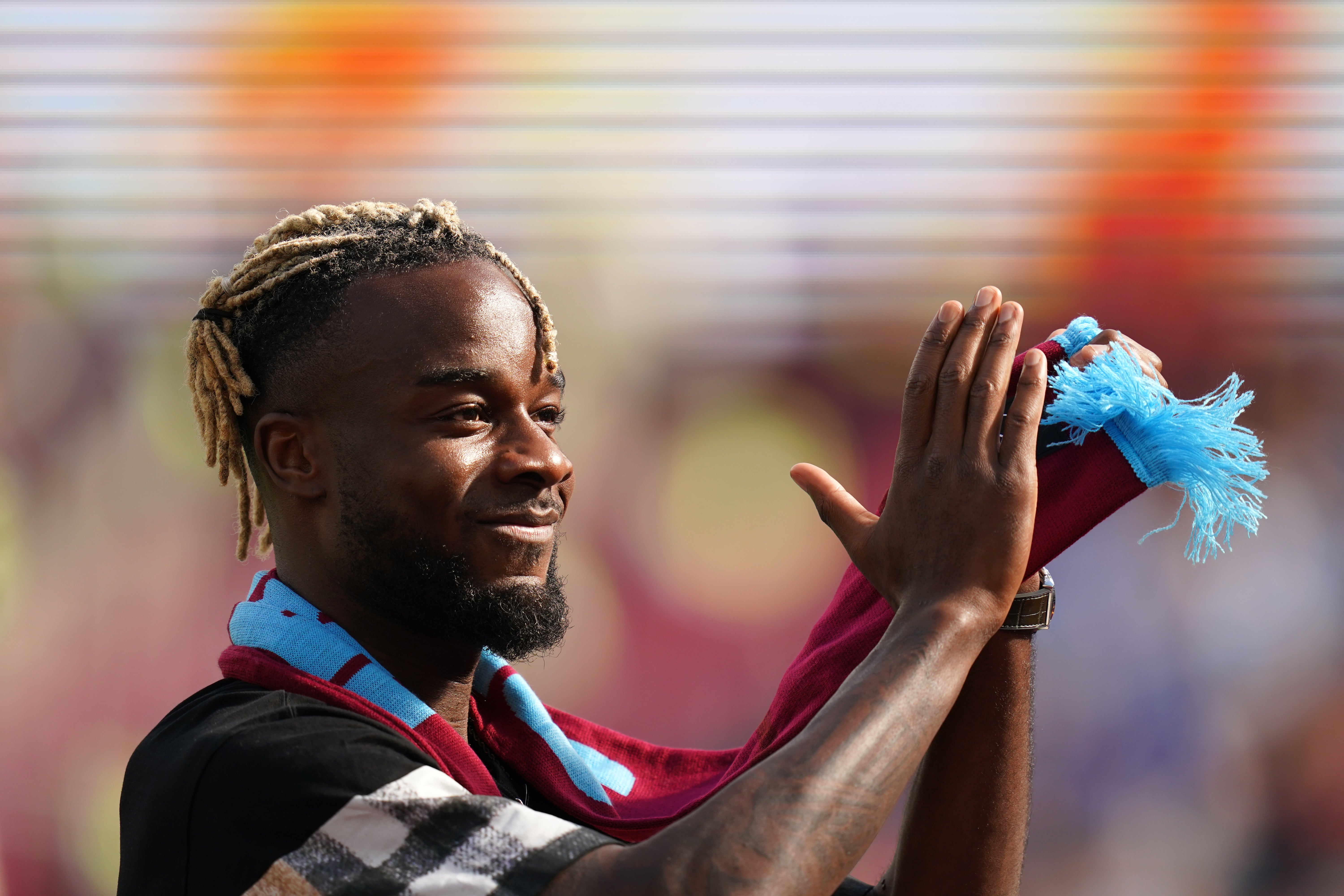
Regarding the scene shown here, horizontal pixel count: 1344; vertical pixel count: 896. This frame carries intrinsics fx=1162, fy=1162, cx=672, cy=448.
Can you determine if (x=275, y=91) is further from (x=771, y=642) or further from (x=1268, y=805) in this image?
(x=1268, y=805)

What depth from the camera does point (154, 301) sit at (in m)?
4.69

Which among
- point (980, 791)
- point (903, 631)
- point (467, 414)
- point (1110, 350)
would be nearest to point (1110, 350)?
point (1110, 350)

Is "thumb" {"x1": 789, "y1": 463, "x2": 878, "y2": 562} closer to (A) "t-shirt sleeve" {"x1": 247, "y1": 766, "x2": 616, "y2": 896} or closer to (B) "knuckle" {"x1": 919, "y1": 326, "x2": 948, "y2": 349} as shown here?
(B) "knuckle" {"x1": 919, "y1": 326, "x2": 948, "y2": 349}

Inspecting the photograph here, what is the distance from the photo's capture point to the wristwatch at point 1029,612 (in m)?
1.77

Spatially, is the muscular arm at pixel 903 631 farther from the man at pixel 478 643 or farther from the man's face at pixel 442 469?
the man's face at pixel 442 469

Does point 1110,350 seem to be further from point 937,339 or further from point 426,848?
point 426,848

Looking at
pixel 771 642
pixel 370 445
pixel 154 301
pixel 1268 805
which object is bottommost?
pixel 1268 805

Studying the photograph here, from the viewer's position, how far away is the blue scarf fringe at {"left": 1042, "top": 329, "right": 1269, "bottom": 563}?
1.62m

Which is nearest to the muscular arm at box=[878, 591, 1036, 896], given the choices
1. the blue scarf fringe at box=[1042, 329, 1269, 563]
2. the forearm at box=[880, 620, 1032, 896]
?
the forearm at box=[880, 620, 1032, 896]

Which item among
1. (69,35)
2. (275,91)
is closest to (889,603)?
(275,91)

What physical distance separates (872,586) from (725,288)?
3.11 m

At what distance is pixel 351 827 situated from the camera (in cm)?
133

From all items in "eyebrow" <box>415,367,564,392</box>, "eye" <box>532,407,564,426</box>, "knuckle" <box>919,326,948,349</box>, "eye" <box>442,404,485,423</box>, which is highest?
"knuckle" <box>919,326,948,349</box>

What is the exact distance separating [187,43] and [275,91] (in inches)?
15.4
